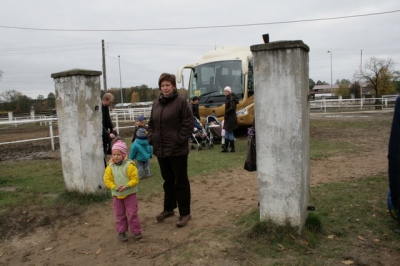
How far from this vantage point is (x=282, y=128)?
3369 millimetres

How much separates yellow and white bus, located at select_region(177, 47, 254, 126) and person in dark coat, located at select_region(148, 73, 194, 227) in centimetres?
830

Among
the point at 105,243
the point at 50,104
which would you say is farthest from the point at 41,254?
the point at 50,104

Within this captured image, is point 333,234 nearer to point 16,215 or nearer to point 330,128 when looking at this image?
point 16,215

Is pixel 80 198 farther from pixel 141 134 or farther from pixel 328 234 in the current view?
pixel 328 234

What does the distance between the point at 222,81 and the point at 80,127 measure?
8.25m

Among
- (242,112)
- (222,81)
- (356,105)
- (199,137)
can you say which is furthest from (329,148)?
(356,105)

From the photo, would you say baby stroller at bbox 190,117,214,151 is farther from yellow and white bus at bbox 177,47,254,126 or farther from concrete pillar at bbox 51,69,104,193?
concrete pillar at bbox 51,69,104,193

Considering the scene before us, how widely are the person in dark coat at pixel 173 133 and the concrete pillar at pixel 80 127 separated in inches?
58.1

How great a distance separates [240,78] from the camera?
12.5 m

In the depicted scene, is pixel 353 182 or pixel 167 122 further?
pixel 353 182

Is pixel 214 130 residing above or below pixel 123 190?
above

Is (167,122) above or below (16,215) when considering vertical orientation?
above

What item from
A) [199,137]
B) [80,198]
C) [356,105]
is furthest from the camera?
[356,105]

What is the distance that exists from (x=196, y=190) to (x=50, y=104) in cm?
4337
